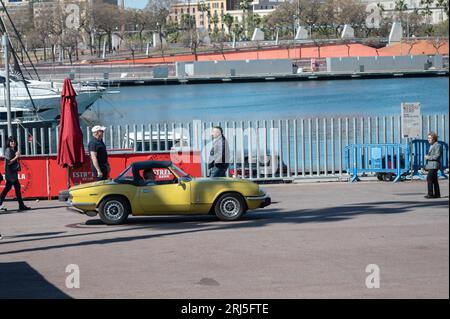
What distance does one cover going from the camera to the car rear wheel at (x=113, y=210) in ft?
60.1

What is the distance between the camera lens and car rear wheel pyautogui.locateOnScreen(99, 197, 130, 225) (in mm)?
18312

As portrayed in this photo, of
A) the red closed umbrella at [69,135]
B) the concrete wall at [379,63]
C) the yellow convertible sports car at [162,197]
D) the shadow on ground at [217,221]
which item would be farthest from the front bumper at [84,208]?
the concrete wall at [379,63]

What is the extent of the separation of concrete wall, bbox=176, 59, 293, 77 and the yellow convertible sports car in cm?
10553

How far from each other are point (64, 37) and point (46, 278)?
124m

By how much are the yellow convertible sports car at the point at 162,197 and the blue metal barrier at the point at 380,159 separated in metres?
8.77

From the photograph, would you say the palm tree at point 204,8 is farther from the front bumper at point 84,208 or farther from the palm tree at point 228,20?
the front bumper at point 84,208

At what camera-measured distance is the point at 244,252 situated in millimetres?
14461

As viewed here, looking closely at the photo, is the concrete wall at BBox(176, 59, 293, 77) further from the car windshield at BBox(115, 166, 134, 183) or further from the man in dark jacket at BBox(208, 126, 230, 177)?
the car windshield at BBox(115, 166, 134, 183)

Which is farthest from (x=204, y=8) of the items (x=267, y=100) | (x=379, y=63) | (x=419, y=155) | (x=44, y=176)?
(x=44, y=176)

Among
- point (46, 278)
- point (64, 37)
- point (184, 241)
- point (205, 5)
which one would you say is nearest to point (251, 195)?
point (184, 241)

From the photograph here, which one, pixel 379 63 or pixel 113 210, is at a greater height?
pixel 379 63

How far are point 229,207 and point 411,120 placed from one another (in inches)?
381

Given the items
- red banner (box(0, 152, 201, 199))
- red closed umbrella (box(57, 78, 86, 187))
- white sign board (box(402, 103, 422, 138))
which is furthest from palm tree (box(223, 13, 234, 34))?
red closed umbrella (box(57, 78, 86, 187))

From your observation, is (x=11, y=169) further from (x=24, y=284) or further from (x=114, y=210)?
(x=24, y=284)
